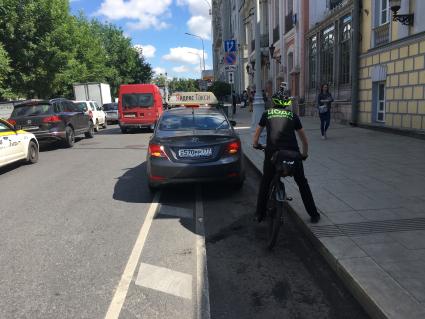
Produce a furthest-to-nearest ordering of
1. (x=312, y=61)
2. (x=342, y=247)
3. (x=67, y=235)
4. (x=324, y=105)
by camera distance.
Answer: (x=312, y=61) → (x=324, y=105) → (x=67, y=235) → (x=342, y=247)

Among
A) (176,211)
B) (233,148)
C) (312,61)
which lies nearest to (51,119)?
(233,148)

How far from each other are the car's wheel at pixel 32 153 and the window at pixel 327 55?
44.3 feet

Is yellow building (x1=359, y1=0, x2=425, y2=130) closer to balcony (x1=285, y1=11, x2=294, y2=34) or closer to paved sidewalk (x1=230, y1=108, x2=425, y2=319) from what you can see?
paved sidewalk (x1=230, y1=108, x2=425, y2=319)

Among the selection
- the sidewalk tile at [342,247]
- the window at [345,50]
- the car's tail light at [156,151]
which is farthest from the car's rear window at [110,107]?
the sidewalk tile at [342,247]

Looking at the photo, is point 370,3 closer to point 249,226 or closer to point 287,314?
point 249,226

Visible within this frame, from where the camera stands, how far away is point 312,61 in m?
23.3

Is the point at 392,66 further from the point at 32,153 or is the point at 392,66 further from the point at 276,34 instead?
the point at 276,34

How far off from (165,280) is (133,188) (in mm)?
4245

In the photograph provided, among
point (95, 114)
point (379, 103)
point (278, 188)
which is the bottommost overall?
point (95, 114)

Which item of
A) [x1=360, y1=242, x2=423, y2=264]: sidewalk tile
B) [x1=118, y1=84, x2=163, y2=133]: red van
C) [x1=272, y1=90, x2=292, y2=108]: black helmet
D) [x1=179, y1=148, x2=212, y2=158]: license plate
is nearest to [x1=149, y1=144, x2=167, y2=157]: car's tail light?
[x1=179, y1=148, x2=212, y2=158]: license plate

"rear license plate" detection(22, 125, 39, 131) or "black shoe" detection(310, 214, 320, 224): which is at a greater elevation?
"rear license plate" detection(22, 125, 39, 131)

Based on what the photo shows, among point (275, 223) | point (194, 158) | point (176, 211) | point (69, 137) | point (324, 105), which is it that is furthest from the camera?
point (69, 137)

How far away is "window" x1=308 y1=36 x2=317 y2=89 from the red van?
835 centimetres

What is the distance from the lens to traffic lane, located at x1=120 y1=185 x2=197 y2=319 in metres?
3.61
